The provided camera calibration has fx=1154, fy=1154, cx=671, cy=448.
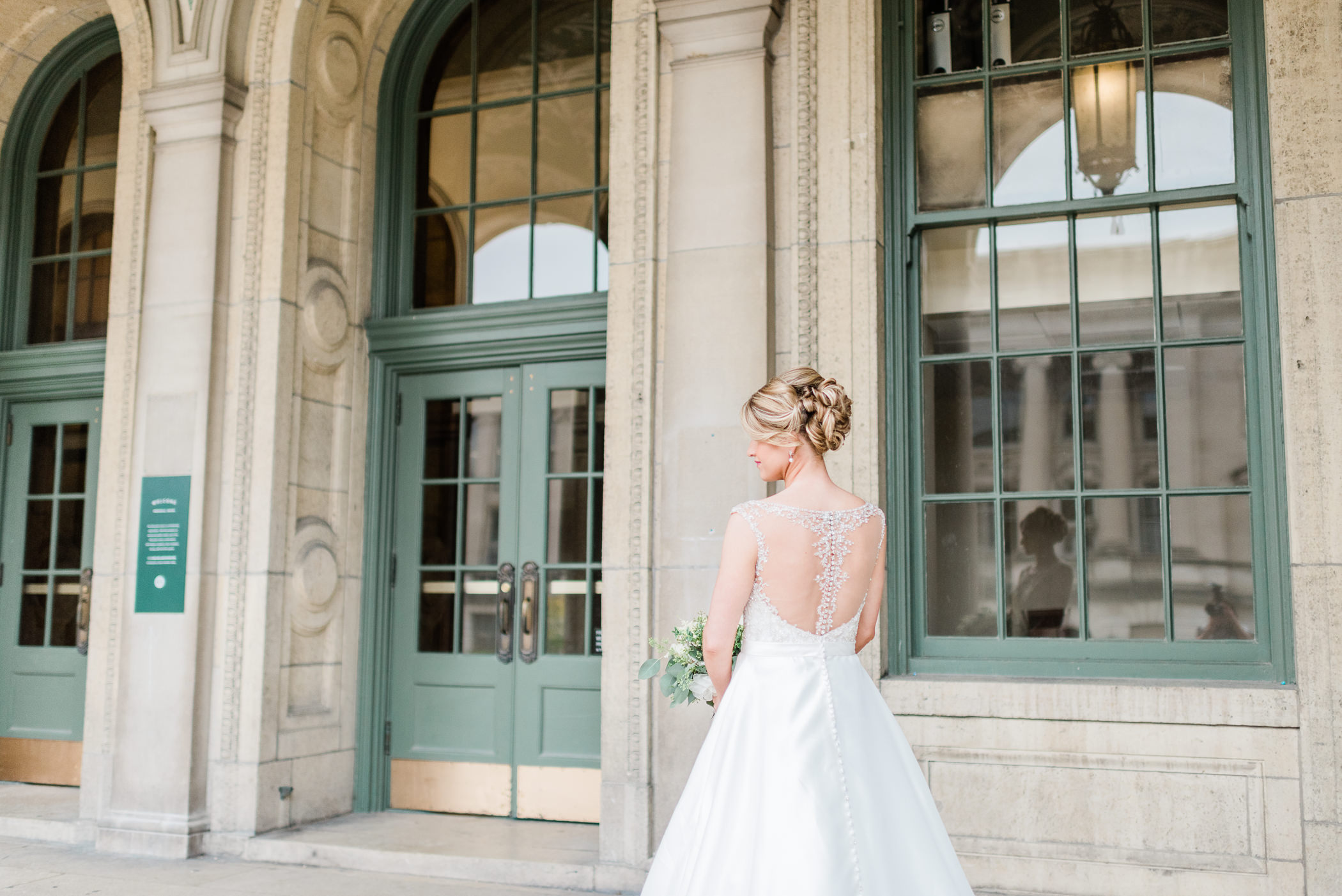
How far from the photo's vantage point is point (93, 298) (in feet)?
27.5

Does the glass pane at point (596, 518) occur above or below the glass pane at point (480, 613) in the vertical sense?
above

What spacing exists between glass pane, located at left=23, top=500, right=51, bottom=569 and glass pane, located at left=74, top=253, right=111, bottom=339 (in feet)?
4.10

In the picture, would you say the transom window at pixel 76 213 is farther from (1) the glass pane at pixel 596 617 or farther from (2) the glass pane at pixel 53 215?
(1) the glass pane at pixel 596 617

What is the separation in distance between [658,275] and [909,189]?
1335mm

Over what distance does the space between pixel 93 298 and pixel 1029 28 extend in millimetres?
6601

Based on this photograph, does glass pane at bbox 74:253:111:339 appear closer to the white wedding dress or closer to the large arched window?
the large arched window

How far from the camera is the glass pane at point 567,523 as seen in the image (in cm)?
688

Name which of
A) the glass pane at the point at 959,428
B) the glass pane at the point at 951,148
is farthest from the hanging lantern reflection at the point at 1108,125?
the glass pane at the point at 959,428

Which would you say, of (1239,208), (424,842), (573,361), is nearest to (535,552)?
→ (573,361)

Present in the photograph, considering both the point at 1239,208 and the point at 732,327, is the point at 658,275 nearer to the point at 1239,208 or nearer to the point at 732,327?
the point at 732,327

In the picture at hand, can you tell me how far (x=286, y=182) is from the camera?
6871mm

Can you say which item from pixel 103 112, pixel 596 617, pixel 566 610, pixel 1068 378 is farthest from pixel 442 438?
pixel 103 112

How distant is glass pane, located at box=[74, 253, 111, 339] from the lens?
8336 mm

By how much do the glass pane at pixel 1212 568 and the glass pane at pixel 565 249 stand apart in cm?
359
